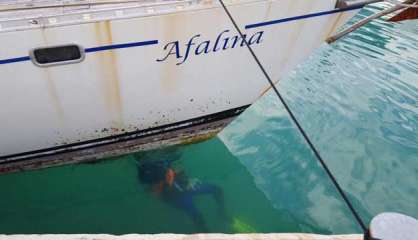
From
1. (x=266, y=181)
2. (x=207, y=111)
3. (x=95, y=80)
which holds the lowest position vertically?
(x=266, y=181)

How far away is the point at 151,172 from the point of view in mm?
5285

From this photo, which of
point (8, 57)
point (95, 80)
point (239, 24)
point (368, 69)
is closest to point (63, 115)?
point (95, 80)

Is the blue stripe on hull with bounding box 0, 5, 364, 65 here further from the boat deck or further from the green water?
the green water

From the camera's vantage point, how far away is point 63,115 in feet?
12.9

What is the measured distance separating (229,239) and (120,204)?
3055mm

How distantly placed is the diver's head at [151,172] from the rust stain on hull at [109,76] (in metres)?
1.14

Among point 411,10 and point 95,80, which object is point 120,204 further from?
point 411,10

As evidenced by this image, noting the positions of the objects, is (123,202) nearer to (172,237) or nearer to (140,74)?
(140,74)

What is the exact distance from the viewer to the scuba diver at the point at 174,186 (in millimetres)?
4895

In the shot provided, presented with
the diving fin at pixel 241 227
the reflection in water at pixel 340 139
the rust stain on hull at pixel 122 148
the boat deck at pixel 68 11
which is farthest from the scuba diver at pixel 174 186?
the boat deck at pixel 68 11

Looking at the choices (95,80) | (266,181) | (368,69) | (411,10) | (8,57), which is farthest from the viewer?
(368,69)

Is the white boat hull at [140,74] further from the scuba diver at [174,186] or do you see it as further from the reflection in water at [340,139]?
the reflection in water at [340,139]

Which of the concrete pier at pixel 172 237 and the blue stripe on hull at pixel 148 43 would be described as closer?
the concrete pier at pixel 172 237

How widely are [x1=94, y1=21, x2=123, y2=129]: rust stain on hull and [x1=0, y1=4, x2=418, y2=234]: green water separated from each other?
116 centimetres
